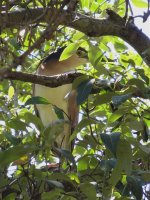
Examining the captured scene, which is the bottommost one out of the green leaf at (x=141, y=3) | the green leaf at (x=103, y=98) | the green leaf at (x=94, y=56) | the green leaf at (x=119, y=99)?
the green leaf at (x=103, y=98)

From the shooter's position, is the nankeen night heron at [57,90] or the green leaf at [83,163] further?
the nankeen night heron at [57,90]

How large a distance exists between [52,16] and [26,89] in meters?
1.84

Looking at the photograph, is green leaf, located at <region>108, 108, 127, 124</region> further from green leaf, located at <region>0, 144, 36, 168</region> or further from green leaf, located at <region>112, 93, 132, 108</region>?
green leaf, located at <region>0, 144, 36, 168</region>

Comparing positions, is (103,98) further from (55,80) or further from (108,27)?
(108,27)

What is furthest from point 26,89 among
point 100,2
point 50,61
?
point 100,2

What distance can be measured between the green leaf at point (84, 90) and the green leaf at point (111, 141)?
0.67 ft

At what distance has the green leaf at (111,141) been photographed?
1.33 meters

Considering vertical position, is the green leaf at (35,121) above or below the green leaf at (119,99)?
below

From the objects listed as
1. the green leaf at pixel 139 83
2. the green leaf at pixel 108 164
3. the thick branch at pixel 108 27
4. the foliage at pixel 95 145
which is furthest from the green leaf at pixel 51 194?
the thick branch at pixel 108 27

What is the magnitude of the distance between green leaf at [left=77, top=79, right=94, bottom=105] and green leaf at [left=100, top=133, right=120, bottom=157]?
0.67ft

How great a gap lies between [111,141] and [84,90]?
0.81ft

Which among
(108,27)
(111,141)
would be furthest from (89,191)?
(108,27)

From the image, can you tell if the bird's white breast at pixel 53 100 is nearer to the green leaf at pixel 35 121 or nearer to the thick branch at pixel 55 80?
the thick branch at pixel 55 80

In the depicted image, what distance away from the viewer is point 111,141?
1.34 metres
